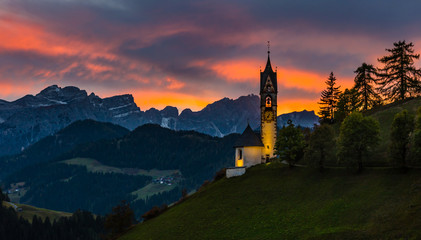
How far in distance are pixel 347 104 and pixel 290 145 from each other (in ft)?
129

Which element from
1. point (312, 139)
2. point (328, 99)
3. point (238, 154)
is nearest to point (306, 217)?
point (312, 139)

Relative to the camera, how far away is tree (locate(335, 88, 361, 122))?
121375 mm

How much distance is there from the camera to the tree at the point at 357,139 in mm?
74812

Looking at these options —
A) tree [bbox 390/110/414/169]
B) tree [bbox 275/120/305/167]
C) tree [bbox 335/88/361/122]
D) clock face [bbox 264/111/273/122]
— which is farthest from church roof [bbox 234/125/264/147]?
tree [bbox 390/110/414/169]

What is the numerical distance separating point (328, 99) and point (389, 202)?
7954 cm

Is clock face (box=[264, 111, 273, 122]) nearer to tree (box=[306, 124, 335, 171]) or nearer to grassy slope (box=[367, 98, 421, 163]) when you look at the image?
A: grassy slope (box=[367, 98, 421, 163])

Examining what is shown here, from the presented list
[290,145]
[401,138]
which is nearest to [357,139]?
[401,138]

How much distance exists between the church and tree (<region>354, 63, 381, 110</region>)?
88.0 feet

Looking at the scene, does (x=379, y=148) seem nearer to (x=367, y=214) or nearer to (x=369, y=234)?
(x=367, y=214)

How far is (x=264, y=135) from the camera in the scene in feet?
373

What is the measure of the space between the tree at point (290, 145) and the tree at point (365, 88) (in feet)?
126

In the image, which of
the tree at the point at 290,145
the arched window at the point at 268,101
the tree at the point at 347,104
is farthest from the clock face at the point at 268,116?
the tree at the point at 347,104

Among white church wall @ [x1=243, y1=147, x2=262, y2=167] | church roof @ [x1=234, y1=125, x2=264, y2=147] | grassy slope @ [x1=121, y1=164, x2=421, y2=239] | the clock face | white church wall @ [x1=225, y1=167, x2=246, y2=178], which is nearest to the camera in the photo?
Result: grassy slope @ [x1=121, y1=164, x2=421, y2=239]

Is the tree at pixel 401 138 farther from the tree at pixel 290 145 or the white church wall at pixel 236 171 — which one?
the white church wall at pixel 236 171
